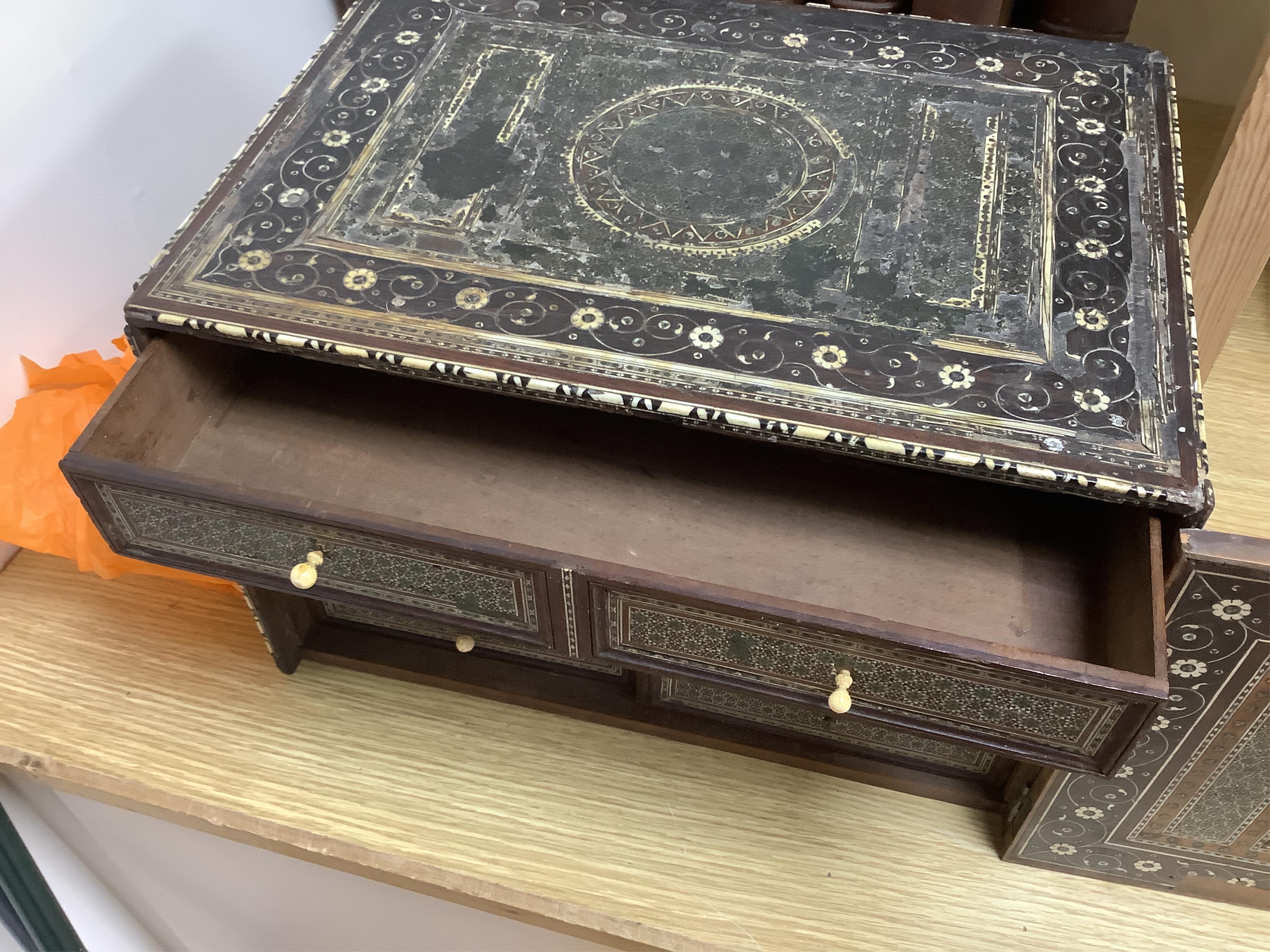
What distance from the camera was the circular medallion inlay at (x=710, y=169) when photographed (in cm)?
98

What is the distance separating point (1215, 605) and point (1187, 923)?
1.43 feet

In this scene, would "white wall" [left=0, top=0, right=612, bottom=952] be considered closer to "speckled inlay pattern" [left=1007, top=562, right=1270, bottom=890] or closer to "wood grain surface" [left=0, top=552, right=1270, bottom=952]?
"wood grain surface" [left=0, top=552, right=1270, bottom=952]

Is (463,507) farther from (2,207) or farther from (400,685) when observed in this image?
(2,207)

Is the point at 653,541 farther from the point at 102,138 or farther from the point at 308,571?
the point at 102,138

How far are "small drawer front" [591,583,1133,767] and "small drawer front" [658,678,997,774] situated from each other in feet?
0.68

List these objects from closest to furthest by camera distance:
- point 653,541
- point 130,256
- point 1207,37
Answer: point 653,541 < point 130,256 < point 1207,37

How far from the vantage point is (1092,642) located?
0.84 metres

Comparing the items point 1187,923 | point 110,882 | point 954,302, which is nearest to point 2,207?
point 110,882

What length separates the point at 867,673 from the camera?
80cm

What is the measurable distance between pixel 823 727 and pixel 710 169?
579 mm

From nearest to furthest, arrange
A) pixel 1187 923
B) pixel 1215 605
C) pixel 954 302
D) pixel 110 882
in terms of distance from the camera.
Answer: pixel 1215 605, pixel 954 302, pixel 1187 923, pixel 110 882

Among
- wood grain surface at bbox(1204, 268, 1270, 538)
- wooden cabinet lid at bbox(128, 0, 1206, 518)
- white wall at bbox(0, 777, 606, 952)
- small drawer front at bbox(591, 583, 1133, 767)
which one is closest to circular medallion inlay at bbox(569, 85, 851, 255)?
wooden cabinet lid at bbox(128, 0, 1206, 518)

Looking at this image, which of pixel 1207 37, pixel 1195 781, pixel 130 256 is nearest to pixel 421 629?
pixel 130 256

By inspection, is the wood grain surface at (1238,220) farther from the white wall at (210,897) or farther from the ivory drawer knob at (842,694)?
the white wall at (210,897)
